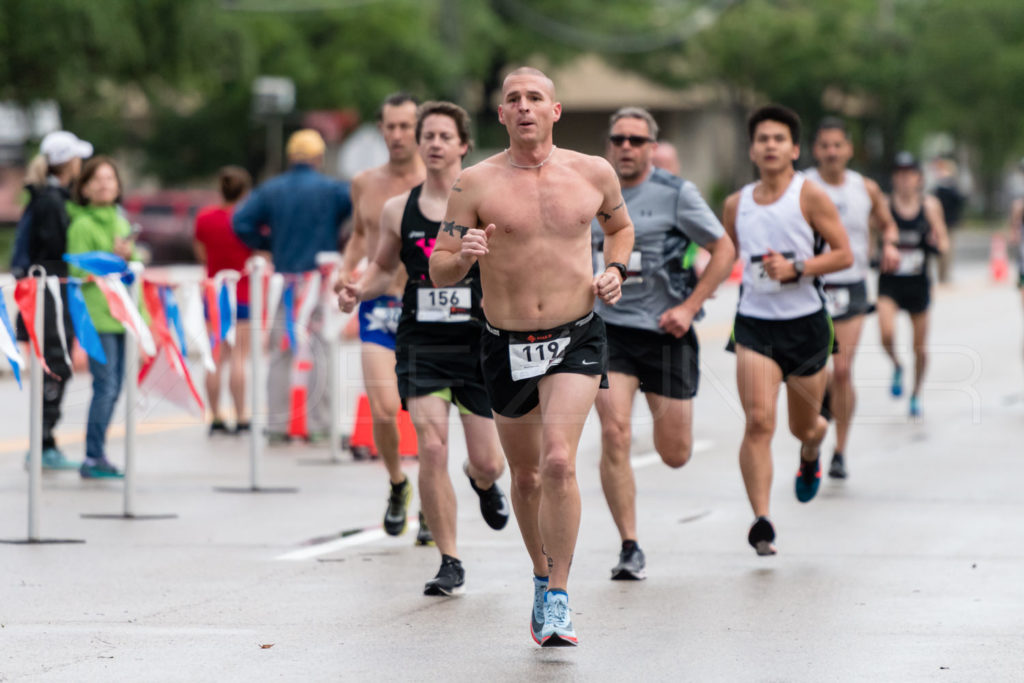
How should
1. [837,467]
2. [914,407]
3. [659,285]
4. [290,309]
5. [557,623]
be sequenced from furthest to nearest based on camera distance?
[914,407] < [290,309] < [837,467] < [659,285] < [557,623]

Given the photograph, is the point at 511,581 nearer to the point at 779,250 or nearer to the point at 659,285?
A: the point at 659,285

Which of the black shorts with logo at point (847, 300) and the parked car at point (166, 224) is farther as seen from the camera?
the parked car at point (166, 224)

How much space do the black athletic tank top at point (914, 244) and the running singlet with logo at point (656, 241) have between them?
20.5 feet

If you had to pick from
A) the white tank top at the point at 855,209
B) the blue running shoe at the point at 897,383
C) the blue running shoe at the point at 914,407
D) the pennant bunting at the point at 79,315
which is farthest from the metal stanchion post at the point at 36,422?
the blue running shoe at the point at 897,383

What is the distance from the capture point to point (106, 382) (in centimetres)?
1163

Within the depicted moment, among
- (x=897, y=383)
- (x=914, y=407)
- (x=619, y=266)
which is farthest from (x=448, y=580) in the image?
(x=897, y=383)

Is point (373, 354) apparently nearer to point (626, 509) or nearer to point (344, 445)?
point (626, 509)

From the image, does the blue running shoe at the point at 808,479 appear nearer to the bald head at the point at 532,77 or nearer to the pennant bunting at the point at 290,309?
the bald head at the point at 532,77

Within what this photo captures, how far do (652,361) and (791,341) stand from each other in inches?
32.2

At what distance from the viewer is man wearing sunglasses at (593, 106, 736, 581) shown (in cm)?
854

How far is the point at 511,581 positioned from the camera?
8.12 metres

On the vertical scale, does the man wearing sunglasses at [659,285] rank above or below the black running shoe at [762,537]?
above

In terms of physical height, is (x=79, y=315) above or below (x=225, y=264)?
below

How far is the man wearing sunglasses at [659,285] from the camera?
854 cm
